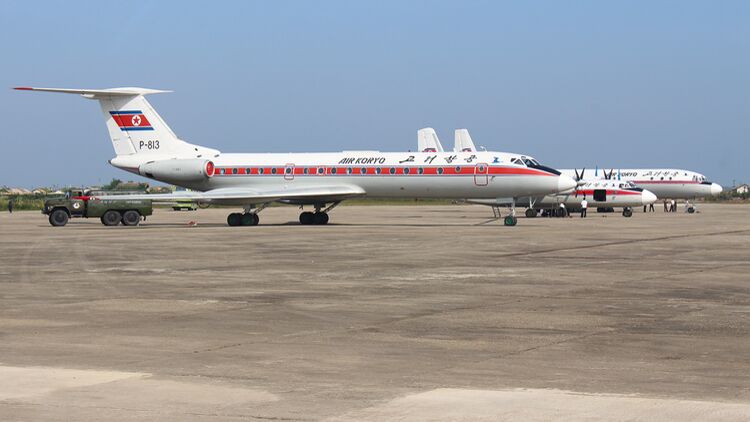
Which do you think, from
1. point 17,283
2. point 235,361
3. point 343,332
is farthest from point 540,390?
point 17,283

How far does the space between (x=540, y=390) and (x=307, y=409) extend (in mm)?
2019

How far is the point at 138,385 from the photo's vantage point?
8789mm

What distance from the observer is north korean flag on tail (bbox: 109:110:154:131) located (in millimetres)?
46656

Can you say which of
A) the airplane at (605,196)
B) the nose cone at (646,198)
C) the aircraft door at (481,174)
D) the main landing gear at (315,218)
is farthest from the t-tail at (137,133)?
the nose cone at (646,198)

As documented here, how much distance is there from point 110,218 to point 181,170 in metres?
3.81

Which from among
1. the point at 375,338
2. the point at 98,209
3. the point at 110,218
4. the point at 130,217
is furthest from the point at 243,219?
the point at 375,338

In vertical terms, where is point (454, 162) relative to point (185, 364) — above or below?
above

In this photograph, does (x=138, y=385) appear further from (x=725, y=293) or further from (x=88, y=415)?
(x=725, y=293)

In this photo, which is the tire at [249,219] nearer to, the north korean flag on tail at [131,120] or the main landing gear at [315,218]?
the main landing gear at [315,218]

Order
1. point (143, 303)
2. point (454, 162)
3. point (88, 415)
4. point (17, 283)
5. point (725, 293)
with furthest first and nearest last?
point (454, 162) < point (17, 283) < point (725, 293) < point (143, 303) < point (88, 415)

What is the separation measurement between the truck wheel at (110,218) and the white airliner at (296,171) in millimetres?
1635

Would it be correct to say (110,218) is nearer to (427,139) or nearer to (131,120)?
(131,120)

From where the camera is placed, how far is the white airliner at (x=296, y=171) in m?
43.6

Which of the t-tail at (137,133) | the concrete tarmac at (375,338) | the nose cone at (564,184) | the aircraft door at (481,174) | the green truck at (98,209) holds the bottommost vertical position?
the concrete tarmac at (375,338)
